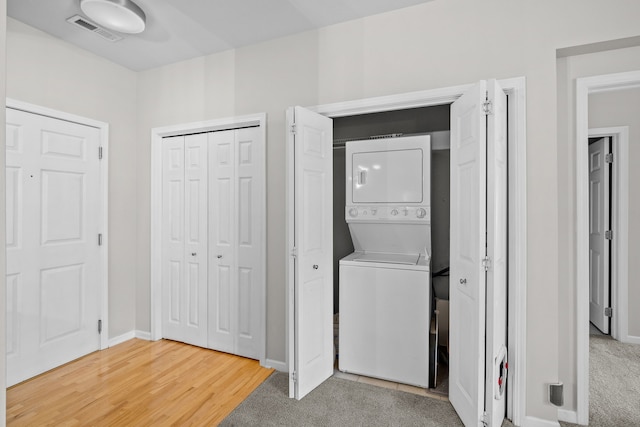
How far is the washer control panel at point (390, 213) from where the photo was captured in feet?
8.65

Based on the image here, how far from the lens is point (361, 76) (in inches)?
95.7

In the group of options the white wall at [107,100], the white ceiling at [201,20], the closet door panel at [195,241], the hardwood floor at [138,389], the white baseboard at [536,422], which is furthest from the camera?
the closet door panel at [195,241]

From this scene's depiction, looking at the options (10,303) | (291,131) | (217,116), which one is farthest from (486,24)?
(10,303)

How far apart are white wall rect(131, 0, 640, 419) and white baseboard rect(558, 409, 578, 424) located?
136mm

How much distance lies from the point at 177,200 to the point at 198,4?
172 centimetres

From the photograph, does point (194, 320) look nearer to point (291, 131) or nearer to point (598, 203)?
point (291, 131)

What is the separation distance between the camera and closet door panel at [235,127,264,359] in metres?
2.88

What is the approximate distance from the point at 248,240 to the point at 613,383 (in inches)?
114

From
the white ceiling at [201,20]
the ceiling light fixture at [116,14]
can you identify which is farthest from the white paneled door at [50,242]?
the ceiling light fixture at [116,14]

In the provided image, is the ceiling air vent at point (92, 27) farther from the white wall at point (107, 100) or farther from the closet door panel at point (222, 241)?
the closet door panel at point (222, 241)

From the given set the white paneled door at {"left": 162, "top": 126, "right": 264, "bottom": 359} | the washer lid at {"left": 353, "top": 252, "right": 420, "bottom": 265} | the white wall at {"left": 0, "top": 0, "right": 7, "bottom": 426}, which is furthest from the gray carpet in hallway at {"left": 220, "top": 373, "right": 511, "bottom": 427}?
the white wall at {"left": 0, "top": 0, "right": 7, "bottom": 426}

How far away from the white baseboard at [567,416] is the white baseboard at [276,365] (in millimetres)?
1834

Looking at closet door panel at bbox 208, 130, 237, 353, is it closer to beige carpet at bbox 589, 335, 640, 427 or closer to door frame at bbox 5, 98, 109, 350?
door frame at bbox 5, 98, 109, 350

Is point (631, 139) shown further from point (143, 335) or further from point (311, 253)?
point (143, 335)
